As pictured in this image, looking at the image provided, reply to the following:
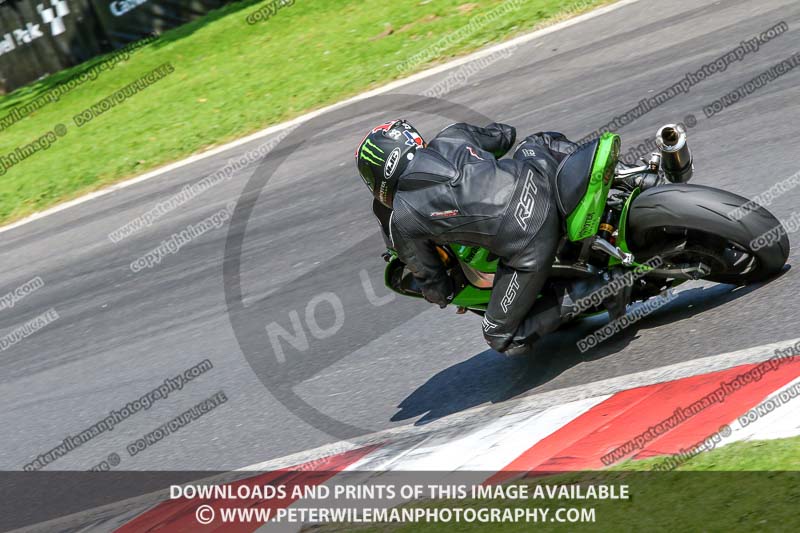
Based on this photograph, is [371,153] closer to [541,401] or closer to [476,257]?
[476,257]

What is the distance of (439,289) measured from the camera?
16.8ft

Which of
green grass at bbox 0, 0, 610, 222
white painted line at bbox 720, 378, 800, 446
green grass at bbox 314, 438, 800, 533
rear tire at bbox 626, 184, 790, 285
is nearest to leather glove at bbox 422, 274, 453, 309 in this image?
rear tire at bbox 626, 184, 790, 285

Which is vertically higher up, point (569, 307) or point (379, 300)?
point (569, 307)

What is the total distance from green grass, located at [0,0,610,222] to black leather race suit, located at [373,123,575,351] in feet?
26.4

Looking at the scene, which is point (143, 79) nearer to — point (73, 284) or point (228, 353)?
point (73, 284)

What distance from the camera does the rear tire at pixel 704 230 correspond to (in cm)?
473

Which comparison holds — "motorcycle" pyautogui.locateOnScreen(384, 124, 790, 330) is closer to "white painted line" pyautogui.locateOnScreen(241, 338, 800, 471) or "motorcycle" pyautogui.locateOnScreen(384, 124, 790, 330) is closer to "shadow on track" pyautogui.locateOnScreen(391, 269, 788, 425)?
"shadow on track" pyautogui.locateOnScreen(391, 269, 788, 425)

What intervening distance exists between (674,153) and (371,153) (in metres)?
1.58

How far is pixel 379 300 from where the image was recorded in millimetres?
7172

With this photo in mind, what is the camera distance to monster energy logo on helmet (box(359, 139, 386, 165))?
4.98 meters

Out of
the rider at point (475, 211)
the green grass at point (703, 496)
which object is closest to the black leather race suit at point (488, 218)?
the rider at point (475, 211)

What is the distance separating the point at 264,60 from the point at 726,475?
Result: 14031 mm

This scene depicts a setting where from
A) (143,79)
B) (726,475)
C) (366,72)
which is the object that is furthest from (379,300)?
(143,79)

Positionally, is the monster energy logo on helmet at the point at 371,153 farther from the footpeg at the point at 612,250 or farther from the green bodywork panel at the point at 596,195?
the footpeg at the point at 612,250
